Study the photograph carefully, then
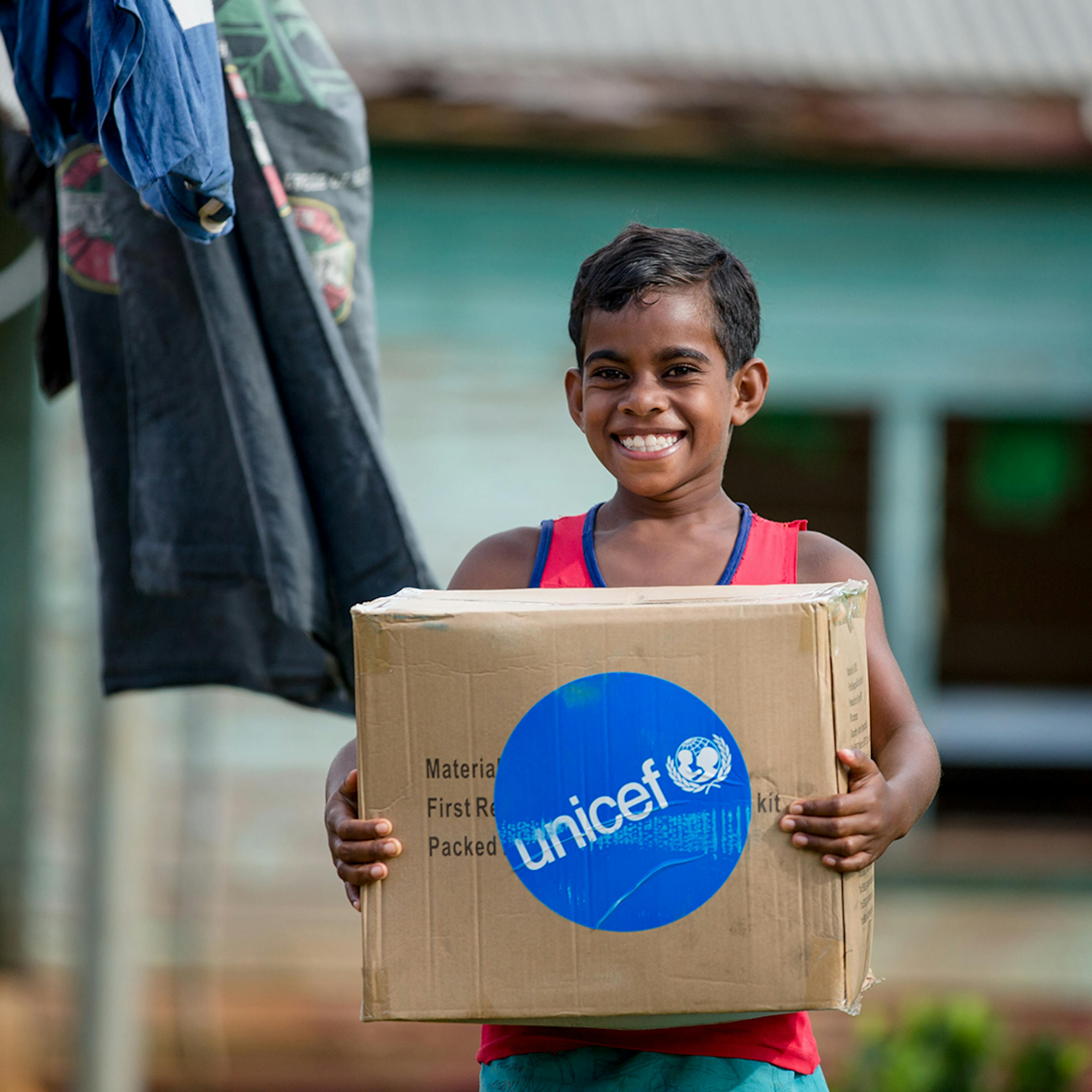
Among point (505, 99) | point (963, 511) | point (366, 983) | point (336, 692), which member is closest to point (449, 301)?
point (505, 99)

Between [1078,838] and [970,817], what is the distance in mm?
1782

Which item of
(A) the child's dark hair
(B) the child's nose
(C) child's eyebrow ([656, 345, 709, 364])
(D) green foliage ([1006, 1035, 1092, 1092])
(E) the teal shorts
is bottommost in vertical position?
(D) green foliage ([1006, 1035, 1092, 1092])

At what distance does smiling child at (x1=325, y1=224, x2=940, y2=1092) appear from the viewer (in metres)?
1.45

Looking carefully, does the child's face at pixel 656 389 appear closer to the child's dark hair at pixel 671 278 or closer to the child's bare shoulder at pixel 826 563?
the child's dark hair at pixel 671 278

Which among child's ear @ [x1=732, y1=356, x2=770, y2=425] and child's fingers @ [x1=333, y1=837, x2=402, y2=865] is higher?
child's ear @ [x1=732, y1=356, x2=770, y2=425]

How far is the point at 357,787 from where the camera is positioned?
141 cm

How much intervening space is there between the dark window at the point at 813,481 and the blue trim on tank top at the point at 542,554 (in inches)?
216

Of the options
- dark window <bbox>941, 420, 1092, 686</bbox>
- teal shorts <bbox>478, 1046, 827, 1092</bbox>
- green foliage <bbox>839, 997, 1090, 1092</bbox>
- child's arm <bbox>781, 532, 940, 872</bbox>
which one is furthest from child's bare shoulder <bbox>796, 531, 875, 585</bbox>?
dark window <bbox>941, 420, 1092, 686</bbox>

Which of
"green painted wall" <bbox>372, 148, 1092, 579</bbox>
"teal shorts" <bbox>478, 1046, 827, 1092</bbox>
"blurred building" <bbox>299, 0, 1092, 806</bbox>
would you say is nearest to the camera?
"teal shorts" <bbox>478, 1046, 827, 1092</bbox>

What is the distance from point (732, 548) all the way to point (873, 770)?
1.06 ft

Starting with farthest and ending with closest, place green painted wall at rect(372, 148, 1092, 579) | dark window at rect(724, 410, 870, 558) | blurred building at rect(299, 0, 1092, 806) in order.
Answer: dark window at rect(724, 410, 870, 558), green painted wall at rect(372, 148, 1092, 579), blurred building at rect(299, 0, 1092, 806)

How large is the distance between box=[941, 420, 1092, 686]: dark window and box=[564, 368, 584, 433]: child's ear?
617 centimetres

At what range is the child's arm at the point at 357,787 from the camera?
133 centimetres

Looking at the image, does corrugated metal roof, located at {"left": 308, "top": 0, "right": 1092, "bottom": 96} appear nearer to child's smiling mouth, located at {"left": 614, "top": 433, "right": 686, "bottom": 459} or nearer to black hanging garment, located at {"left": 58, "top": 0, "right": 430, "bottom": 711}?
black hanging garment, located at {"left": 58, "top": 0, "right": 430, "bottom": 711}
